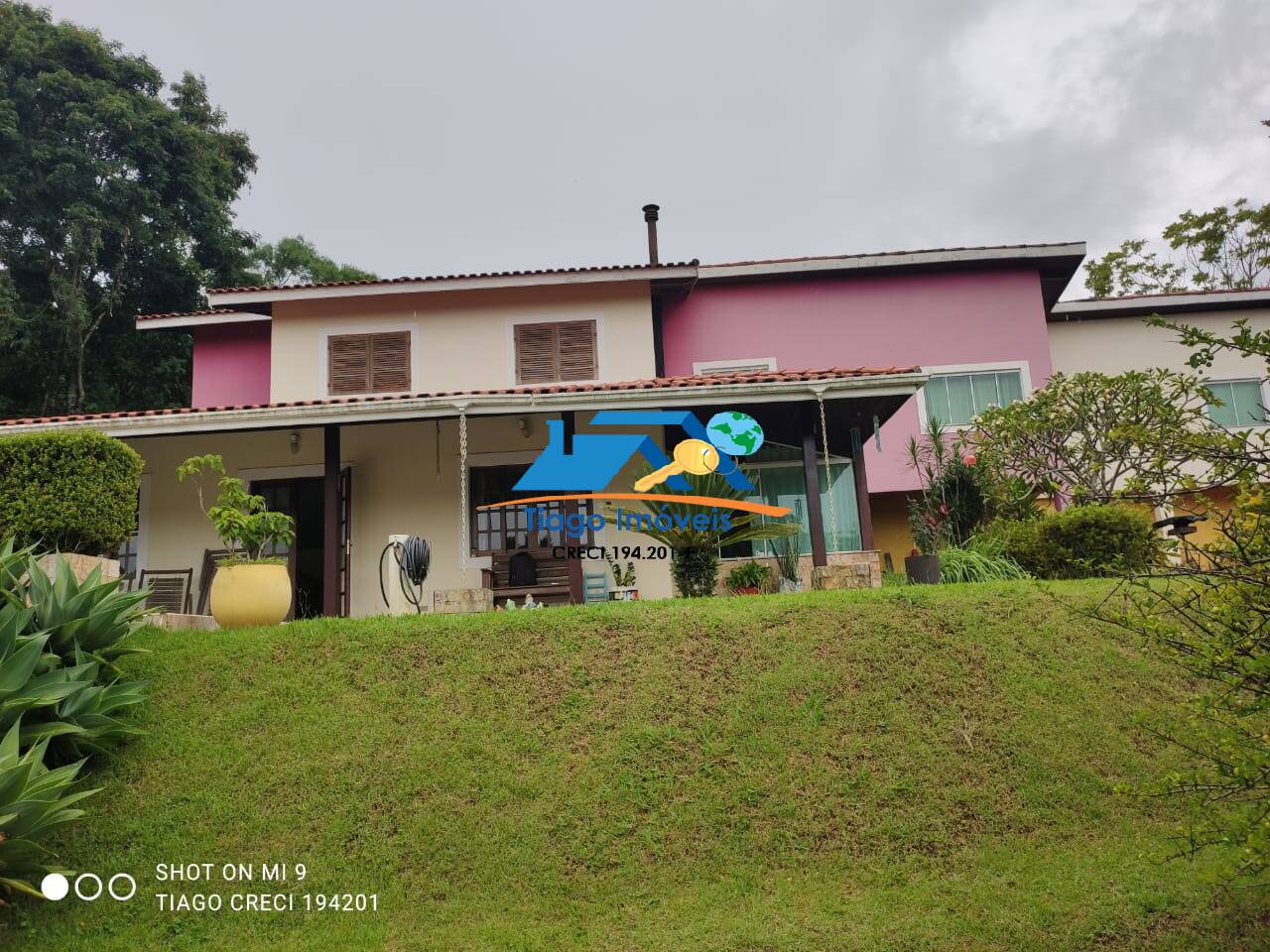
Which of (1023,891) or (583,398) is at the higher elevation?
(583,398)

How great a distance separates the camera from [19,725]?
586 cm

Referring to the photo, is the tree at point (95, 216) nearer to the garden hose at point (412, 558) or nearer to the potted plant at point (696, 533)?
the garden hose at point (412, 558)

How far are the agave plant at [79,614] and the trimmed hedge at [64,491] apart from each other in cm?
173

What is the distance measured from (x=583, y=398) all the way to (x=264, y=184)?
62.2 ft

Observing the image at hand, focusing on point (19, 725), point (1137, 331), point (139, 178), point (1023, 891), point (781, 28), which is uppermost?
point (139, 178)

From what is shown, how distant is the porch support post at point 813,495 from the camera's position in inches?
418

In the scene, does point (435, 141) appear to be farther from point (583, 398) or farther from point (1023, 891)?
point (1023, 891)

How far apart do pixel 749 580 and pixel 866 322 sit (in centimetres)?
675

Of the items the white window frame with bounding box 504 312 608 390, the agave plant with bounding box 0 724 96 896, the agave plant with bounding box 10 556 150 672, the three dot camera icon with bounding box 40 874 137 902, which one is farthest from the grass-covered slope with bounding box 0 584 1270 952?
the white window frame with bounding box 504 312 608 390

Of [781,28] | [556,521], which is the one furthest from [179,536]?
[781,28]

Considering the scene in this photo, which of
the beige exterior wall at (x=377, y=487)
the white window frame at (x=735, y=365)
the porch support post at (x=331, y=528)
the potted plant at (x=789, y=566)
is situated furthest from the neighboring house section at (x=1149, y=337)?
the porch support post at (x=331, y=528)

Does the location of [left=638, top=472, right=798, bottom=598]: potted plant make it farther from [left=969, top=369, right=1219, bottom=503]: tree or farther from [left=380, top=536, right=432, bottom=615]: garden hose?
[left=969, top=369, right=1219, bottom=503]: tree

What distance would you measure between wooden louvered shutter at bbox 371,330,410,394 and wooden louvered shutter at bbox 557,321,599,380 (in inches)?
92.2

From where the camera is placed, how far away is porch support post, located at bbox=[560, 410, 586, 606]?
34.8ft
